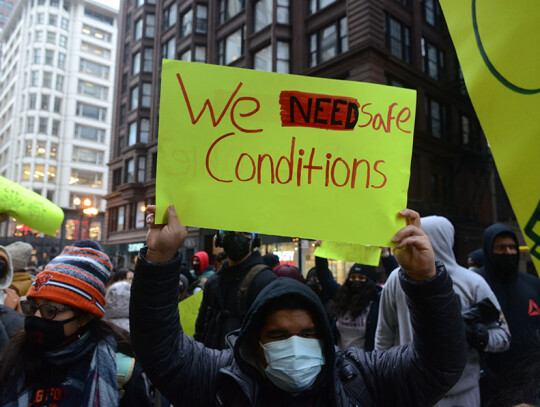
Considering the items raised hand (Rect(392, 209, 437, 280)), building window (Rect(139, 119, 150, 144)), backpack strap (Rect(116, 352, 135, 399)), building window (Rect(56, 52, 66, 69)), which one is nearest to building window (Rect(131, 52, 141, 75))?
building window (Rect(139, 119, 150, 144))

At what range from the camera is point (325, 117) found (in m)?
1.71

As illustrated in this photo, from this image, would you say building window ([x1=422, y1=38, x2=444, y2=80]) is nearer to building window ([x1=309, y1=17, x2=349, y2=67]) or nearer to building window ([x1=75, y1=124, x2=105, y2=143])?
building window ([x1=309, y1=17, x2=349, y2=67])

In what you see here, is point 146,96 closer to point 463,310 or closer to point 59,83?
point 59,83

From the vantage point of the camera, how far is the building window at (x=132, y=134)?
113 feet

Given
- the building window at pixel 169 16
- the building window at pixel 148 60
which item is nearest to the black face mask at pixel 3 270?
the building window at pixel 169 16

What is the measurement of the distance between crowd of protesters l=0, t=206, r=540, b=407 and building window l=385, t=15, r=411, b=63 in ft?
64.7

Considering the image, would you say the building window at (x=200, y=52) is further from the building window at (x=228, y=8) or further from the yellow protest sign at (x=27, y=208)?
the yellow protest sign at (x=27, y=208)

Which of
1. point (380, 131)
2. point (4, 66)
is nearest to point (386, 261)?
point (380, 131)

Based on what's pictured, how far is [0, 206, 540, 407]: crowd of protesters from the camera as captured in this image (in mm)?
1525

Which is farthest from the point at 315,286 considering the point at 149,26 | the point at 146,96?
the point at 149,26

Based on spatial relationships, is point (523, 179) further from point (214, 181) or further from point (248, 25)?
point (248, 25)

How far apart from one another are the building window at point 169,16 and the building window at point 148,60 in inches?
106

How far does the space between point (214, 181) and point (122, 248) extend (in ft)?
115

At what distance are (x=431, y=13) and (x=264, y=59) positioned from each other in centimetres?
999
